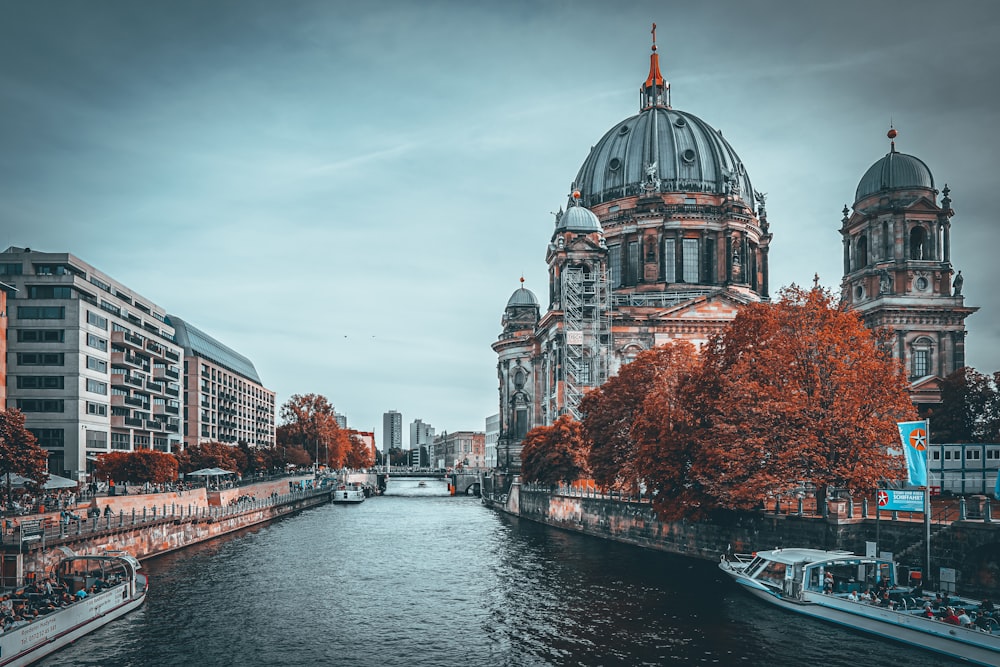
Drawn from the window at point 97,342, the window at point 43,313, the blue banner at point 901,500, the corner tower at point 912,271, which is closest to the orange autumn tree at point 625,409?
the blue banner at point 901,500

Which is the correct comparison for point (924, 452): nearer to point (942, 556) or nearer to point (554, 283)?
point (942, 556)

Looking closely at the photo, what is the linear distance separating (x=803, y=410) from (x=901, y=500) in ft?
26.2

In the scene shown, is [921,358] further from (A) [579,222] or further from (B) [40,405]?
(B) [40,405]

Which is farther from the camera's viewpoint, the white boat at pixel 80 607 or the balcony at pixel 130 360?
the balcony at pixel 130 360

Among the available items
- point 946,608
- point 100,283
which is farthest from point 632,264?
point 946,608

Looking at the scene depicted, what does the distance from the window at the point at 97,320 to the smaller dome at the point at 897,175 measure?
91.8m

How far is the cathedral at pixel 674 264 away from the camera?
109m

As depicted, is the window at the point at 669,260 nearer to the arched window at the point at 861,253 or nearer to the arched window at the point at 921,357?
the arched window at the point at 861,253

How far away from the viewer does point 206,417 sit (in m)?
153

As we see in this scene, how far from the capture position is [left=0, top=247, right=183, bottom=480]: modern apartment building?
8956 centimetres

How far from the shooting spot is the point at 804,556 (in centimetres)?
4616

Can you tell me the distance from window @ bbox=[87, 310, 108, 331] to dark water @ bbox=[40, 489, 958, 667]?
1334 inches

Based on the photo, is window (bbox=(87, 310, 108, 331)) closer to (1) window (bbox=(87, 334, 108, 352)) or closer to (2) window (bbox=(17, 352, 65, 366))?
(1) window (bbox=(87, 334, 108, 352))

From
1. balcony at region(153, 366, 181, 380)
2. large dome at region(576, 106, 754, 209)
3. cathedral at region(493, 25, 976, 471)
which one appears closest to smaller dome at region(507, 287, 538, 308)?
cathedral at region(493, 25, 976, 471)
